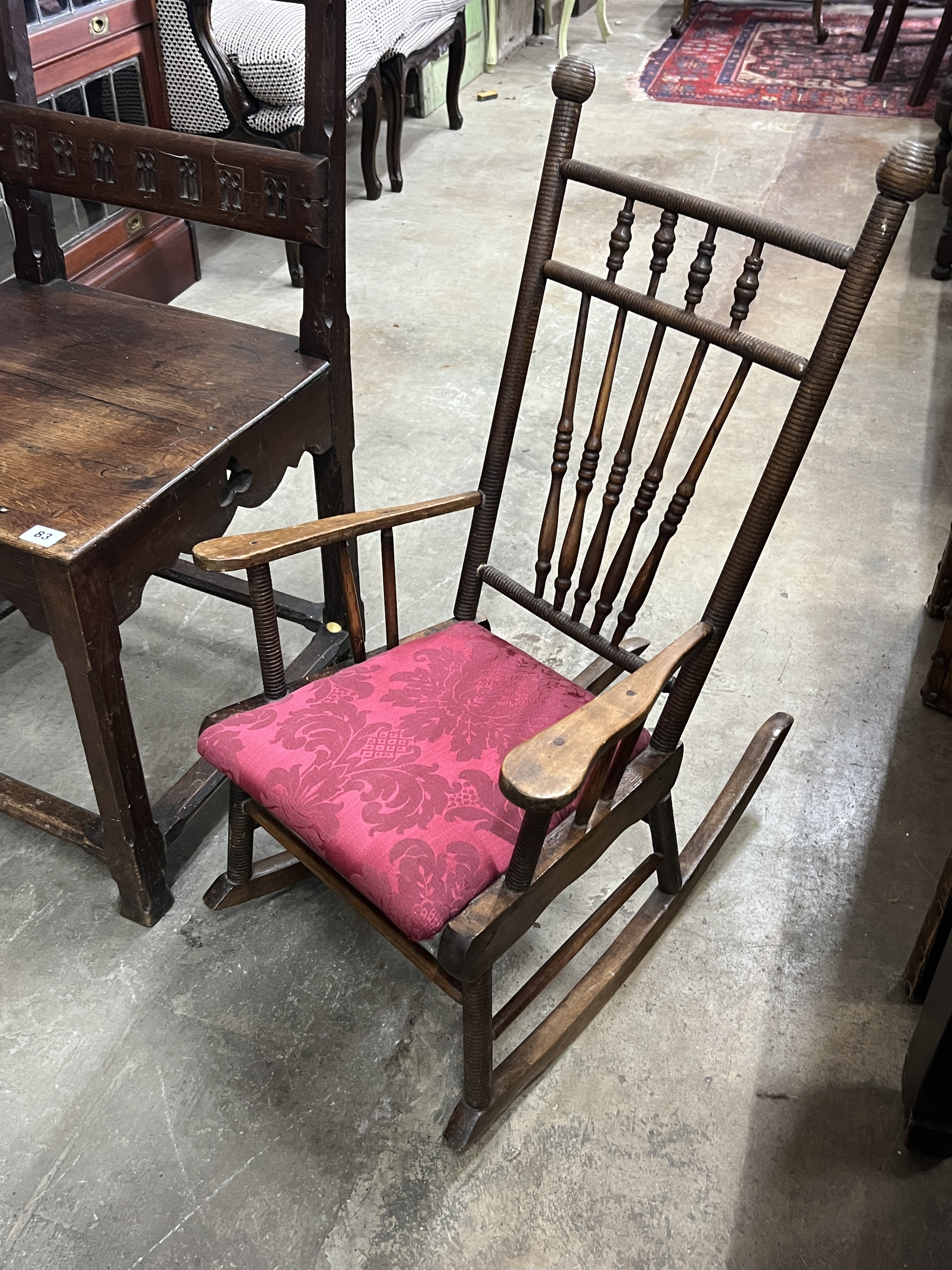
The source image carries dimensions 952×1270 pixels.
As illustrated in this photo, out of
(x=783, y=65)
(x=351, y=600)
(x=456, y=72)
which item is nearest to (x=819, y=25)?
(x=783, y=65)

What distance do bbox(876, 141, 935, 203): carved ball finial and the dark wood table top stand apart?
85cm

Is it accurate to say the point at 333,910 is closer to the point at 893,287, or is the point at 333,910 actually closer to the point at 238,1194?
the point at 238,1194

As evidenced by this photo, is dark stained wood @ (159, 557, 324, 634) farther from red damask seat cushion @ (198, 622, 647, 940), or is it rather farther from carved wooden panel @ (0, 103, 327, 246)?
carved wooden panel @ (0, 103, 327, 246)

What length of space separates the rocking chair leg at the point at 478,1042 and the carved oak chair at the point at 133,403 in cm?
58

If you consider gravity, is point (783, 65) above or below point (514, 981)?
above

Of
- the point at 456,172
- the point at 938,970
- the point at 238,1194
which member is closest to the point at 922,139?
the point at 456,172

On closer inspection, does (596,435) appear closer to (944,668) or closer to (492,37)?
(944,668)

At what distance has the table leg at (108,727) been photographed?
126 centimetres

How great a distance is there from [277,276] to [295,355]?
6.86ft

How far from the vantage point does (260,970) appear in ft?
5.14

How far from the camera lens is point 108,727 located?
4.51 ft

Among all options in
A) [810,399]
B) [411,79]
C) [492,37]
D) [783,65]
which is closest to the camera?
[810,399]

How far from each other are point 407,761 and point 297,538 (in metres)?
0.32

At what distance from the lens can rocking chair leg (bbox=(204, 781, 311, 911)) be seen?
1.46m
